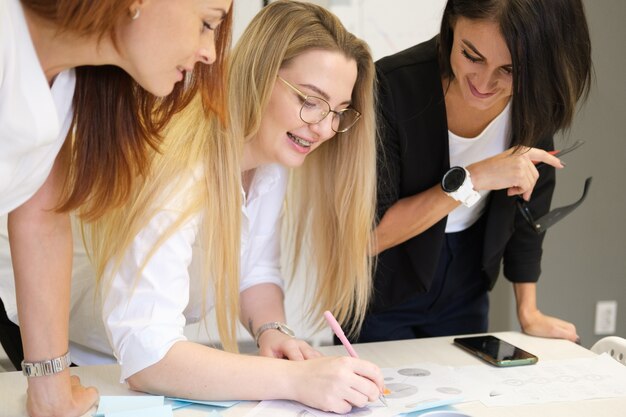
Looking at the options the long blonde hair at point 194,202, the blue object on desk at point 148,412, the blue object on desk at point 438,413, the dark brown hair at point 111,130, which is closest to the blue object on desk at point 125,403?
the blue object on desk at point 148,412

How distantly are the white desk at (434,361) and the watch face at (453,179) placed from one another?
0.30 metres

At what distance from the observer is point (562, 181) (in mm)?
2652

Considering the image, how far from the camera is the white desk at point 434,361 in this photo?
1.15m

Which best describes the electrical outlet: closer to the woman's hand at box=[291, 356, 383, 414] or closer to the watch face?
the watch face

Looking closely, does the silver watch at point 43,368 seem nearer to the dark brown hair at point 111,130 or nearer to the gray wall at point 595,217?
the dark brown hair at point 111,130

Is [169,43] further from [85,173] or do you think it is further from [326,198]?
[326,198]

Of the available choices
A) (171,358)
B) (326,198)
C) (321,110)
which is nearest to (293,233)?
(326,198)

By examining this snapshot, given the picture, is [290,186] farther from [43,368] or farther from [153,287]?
[43,368]

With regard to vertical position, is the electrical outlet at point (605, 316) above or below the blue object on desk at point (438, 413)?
below

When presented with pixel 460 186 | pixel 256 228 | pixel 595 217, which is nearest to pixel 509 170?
pixel 460 186

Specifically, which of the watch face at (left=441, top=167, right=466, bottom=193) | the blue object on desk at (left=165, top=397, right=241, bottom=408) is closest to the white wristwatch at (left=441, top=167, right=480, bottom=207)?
the watch face at (left=441, top=167, right=466, bottom=193)

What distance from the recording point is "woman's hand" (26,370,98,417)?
3.67ft

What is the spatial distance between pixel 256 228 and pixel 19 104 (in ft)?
2.35

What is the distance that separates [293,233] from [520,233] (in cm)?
55
